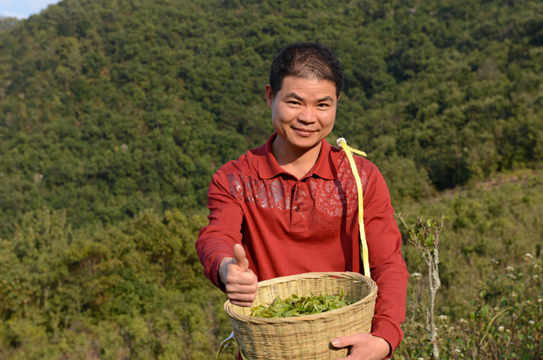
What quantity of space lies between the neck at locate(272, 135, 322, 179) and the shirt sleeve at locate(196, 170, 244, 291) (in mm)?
297

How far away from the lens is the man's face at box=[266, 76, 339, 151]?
192 centimetres

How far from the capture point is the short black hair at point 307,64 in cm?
191

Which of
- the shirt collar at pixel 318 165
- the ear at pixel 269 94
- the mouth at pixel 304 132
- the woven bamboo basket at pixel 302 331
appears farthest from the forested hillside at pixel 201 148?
the ear at pixel 269 94

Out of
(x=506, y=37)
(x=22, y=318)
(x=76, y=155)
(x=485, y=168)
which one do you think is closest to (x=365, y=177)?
(x=22, y=318)

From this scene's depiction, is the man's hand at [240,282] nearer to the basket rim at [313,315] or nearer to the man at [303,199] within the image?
the basket rim at [313,315]

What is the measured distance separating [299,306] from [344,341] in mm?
280

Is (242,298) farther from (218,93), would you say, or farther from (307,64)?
(218,93)

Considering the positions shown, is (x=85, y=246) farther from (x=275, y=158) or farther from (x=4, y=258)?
(x=275, y=158)

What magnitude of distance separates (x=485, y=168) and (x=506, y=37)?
3609 cm

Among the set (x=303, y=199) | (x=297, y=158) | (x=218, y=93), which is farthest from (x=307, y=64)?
(x=218, y=93)

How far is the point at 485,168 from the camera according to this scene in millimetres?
32375

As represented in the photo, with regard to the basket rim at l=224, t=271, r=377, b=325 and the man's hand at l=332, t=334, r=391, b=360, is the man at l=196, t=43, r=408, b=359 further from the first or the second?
the man's hand at l=332, t=334, r=391, b=360

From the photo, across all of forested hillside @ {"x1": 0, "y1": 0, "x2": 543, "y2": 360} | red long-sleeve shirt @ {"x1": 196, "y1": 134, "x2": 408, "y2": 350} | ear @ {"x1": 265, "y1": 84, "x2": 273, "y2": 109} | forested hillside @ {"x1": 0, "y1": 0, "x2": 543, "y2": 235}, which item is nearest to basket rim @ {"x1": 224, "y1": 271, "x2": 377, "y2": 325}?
red long-sleeve shirt @ {"x1": 196, "y1": 134, "x2": 408, "y2": 350}

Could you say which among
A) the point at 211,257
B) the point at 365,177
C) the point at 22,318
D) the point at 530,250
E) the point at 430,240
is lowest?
the point at 22,318
